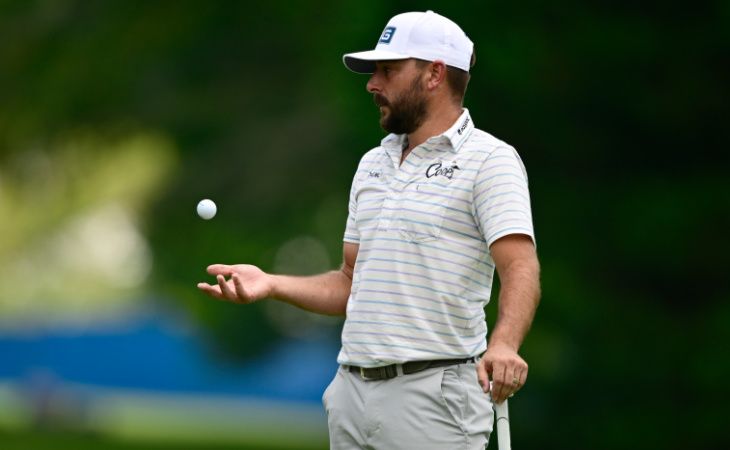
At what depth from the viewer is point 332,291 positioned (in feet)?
15.9

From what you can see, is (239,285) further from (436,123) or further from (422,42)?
(422,42)

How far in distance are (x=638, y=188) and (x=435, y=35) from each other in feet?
23.7

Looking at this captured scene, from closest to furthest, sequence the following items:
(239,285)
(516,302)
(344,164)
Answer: (516,302), (239,285), (344,164)

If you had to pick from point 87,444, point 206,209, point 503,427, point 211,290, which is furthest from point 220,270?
point 87,444

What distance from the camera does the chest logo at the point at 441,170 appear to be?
4387 millimetres

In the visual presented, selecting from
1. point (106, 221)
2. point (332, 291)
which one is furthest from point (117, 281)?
point (332, 291)

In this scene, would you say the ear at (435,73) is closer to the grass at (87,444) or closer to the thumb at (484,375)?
the thumb at (484,375)

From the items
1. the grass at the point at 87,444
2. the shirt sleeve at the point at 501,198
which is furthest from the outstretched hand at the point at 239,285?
the grass at the point at 87,444

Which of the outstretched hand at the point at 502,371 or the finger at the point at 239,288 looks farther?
the finger at the point at 239,288

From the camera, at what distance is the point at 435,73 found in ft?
15.0

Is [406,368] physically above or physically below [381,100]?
below

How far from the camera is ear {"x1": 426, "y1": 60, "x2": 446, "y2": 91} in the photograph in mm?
4562

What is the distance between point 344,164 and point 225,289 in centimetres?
1211

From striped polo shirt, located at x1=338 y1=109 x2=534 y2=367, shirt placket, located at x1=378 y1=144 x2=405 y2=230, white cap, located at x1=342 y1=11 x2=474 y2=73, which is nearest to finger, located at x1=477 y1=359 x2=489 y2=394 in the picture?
Result: striped polo shirt, located at x1=338 y1=109 x2=534 y2=367
